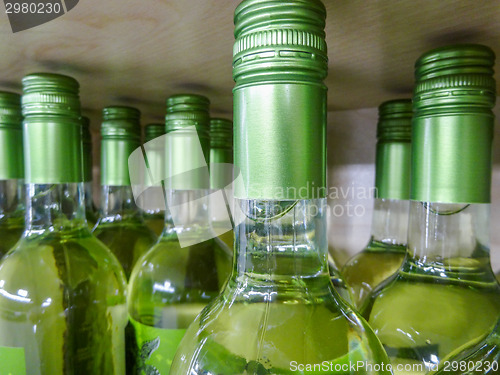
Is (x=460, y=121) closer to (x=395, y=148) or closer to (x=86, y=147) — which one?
(x=395, y=148)

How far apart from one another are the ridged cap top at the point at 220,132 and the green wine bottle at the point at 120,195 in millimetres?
135

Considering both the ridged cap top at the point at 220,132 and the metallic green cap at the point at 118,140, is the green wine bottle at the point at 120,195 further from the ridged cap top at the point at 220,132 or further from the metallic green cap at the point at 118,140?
the ridged cap top at the point at 220,132

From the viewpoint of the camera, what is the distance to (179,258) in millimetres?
571

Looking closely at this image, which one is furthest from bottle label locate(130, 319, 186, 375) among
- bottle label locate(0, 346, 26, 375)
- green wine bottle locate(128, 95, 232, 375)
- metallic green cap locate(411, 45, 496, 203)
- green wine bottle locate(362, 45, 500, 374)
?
metallic green cap locate(411, 45, 496, 203)

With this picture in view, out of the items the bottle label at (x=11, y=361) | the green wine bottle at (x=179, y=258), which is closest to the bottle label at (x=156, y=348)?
the green wine bottle at (x=179, y=258)

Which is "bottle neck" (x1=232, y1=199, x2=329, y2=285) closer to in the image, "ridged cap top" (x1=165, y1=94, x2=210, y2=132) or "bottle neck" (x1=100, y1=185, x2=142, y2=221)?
"ridged cap top" (x1=165, y1=94, x2=210, y2=132)

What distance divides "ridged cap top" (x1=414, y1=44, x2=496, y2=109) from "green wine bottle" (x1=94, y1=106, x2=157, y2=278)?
0.47 m

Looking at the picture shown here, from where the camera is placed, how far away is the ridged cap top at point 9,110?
0.57 metres

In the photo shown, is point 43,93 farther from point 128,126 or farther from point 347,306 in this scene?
point 347,306

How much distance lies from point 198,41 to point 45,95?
0.19 metres

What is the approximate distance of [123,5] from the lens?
0.33 metres

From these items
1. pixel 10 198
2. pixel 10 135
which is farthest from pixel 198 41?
pixel 10 198

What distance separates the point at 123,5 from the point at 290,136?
0.64ft

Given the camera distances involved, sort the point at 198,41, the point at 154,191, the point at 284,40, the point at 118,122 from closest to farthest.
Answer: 1. the point at 284,40
2. the point at 198,41
3. the point at 118,122
4. the point at 154,191
